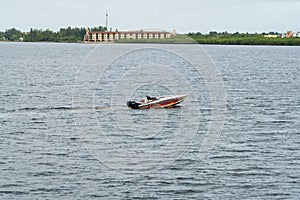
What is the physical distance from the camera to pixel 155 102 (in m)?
76.9

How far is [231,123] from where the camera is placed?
216 feet

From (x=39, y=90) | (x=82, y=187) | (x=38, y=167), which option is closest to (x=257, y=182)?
(x=82, y=187)

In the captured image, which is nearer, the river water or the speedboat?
the river water

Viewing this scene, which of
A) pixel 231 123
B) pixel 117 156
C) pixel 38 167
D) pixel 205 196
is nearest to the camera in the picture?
pixel 205 196

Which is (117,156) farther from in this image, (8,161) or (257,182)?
(257,182)

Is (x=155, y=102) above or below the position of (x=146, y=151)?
above

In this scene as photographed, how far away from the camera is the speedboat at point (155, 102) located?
7544cm

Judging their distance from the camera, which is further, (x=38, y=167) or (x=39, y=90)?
(x=39, y=90)

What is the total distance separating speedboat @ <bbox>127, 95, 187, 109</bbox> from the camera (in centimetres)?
7544

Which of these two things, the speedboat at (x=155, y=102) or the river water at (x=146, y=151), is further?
the speedboat at (x=155, y=102)

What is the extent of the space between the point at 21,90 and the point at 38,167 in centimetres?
5113

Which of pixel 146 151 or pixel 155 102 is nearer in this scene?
pixel 146 151

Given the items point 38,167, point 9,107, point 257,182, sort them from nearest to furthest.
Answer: point 257,182 → point 38,167 → point 9,107

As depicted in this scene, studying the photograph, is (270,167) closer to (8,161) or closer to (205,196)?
(205,196)
